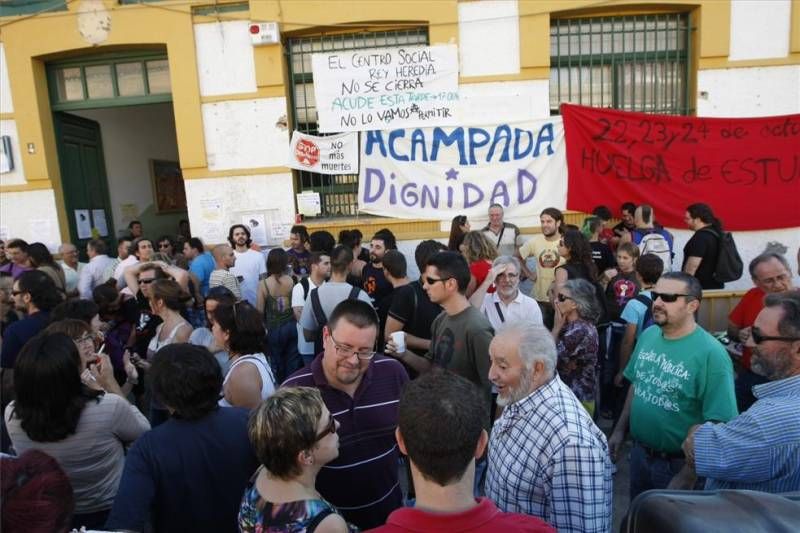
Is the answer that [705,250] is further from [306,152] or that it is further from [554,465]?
[306,152]

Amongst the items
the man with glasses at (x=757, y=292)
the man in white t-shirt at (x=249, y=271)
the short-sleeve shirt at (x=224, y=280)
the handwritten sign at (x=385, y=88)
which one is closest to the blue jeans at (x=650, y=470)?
the man with glasses at (x=757, y=292)

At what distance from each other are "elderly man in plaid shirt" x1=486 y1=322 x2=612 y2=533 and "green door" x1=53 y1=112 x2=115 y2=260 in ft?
27.6

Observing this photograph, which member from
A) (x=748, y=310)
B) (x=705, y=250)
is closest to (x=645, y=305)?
(x=748, y=310)

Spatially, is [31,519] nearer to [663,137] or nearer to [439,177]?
[439,177]

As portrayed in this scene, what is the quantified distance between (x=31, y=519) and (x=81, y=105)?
8477mm

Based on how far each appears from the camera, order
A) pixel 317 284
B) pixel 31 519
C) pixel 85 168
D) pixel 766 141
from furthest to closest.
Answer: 1. pixel 85 168
2. pixel 766 141
3. pixel 317 284
4. pixel 31 519

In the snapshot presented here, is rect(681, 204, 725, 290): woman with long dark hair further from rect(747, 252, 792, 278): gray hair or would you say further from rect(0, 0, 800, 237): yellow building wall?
rect(0, 0, 800, 237): yellow building wall

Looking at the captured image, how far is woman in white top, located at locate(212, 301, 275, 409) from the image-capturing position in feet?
9.04

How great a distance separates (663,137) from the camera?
7.37 m

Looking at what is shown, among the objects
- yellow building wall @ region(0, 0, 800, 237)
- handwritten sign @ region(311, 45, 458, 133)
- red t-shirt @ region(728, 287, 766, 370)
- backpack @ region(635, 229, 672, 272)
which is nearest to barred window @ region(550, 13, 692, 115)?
yellow building wall @ region(0, 0, 800, 237)

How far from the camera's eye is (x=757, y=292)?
3883 mm

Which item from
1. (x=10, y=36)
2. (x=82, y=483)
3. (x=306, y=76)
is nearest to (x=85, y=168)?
(x=10, y=36)

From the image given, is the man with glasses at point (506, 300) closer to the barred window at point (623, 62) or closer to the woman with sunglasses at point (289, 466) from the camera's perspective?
the woman with sunglasses at point (289, 466)

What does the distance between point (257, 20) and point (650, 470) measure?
283 inches
